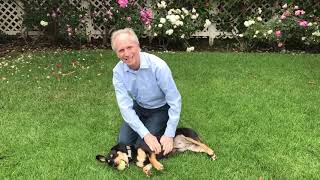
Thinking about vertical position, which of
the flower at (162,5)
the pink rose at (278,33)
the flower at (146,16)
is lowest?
the pink rose at (278,33)

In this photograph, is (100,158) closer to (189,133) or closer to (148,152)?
(148,152)

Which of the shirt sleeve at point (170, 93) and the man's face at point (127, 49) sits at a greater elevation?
the man's face at point (127, 49)

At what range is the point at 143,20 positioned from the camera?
8781 mm

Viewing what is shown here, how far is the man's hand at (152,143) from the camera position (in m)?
4.02

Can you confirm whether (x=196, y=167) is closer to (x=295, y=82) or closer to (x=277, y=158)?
(x=277, y=158)

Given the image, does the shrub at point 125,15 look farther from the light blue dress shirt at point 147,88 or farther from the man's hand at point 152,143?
the man's hand at point 152,143

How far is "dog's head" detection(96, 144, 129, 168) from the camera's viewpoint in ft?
13.2

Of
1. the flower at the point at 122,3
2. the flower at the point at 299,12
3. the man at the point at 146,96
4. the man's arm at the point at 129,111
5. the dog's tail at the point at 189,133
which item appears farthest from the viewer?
the flower at the point at 122,3

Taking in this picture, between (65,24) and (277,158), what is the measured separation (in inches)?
234

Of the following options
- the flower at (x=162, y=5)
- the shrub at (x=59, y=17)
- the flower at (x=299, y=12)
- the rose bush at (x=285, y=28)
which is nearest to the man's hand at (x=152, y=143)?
the rose bush at (x=285, y=28)

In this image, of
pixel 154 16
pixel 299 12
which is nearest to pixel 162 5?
pixel 154 16

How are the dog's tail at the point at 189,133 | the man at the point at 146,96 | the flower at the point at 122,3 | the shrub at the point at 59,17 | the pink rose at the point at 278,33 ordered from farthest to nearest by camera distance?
1. the shrub at the point at 59,17
2. the flower at the point at 122,3
3. the pink rose at the point at 278,33
4. the dog's tail at the point at 189,133
5. the man at the point at 146,96

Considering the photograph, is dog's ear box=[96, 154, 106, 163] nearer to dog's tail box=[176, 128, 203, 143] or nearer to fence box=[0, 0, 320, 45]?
dog's tail box=[176, 128, 203, 143]

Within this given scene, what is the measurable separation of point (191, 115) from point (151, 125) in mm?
1039
